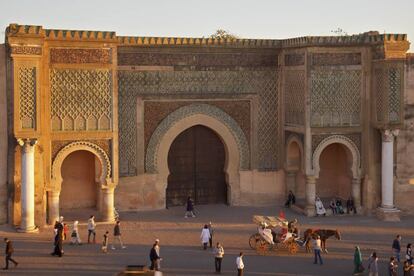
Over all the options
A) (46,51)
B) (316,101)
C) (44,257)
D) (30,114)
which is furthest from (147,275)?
(316,101)

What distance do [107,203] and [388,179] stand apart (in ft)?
26.2

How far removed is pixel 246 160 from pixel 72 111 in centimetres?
578

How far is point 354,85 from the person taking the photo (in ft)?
64.3

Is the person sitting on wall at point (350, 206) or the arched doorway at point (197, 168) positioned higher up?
the arched doorway at point (197, 168)

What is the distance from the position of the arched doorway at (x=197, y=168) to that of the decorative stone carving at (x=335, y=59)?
3940mm

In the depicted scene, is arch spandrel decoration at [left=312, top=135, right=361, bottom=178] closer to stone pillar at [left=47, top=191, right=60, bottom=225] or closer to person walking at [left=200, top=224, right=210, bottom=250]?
person walking at [left=200, top=224, right=210, bottom=250]

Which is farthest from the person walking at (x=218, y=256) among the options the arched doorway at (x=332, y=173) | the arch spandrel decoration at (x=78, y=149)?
the arched doorway at (x=332, y=173)

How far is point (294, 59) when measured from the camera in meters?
20.0

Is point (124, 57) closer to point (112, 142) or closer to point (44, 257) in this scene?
point (112, 142)

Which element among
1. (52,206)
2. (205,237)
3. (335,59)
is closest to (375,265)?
(205,237)

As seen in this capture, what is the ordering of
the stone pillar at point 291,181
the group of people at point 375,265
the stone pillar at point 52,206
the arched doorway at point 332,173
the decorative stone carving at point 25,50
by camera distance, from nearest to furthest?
the group of people at point 375,265 < the decorative stone carving at point 25,50 < the stone pillar at point 52,206 < the stone pillar at point 291,181 < the arched doorway at point 332,173

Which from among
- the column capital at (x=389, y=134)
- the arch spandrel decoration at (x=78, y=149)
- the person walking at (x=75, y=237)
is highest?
the column capital at (x=389, y=134)

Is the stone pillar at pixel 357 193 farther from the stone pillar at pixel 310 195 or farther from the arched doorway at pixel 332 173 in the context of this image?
the stone pillar at pixel 310 195

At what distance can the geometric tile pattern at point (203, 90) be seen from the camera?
1948 cm
